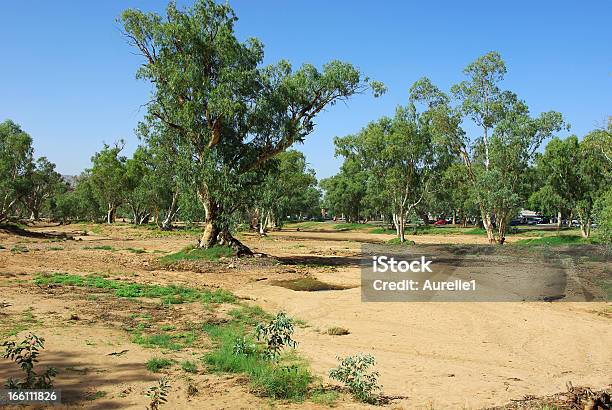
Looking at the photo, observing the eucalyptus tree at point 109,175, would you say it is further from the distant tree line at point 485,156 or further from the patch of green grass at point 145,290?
the patch of green grass at point 145,290

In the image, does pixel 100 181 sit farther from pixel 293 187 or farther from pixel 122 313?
pixel 122 313

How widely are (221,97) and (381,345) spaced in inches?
670

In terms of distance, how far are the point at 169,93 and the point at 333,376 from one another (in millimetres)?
21057

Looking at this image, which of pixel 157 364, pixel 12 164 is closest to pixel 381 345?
pixel 157 364

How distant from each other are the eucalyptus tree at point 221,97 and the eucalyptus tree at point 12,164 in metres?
31.5

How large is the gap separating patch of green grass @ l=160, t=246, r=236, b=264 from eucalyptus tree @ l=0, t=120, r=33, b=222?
3211cm

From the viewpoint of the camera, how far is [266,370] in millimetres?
8305

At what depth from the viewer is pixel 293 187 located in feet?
225

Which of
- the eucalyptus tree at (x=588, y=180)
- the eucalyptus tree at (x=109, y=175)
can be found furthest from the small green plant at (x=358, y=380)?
the eucalyptus tree at (x=109, y=175)

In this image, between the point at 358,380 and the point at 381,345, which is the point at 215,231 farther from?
the point at 358,380

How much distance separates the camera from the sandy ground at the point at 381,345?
7.66m

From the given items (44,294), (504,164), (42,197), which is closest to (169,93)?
(44,294)

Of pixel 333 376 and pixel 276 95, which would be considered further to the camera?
pixel 276 95

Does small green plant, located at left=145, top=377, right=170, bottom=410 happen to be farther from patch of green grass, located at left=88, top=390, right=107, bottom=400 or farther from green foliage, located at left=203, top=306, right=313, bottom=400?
green foliage, located at left=203, top=306, right=313, bottom=400
